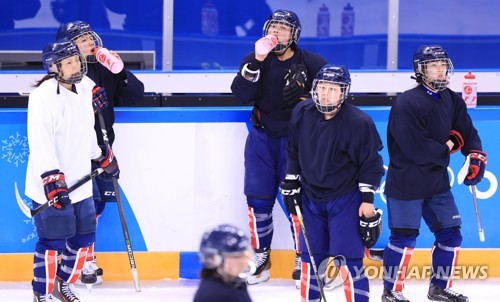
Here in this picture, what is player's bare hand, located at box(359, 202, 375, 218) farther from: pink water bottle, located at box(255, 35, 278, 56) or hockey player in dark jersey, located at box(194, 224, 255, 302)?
hockey player in dark jersey, located at box(194, 224, 255, 302)

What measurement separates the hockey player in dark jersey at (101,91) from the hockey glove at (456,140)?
1.55 meters

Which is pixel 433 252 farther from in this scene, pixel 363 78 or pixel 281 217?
pixel 363 78

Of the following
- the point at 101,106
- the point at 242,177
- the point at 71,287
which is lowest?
the point at 71,287

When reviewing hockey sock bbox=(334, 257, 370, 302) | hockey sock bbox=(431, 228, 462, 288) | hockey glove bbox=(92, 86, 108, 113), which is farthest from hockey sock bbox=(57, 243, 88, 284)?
hockey sock bbox=(431, 228, 462, 288)

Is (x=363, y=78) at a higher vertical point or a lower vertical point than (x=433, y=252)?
higher

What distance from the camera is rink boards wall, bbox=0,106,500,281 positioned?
5.67 meters

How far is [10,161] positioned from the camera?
559 centimetres

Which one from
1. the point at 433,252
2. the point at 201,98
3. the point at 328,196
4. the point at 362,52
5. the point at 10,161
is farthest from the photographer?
the point at 362,52

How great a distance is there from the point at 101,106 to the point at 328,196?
1.29 m

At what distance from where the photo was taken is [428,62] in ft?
16.5

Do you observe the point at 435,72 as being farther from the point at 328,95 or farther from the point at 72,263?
the point at 72,263

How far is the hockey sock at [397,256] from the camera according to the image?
5117 millimetres

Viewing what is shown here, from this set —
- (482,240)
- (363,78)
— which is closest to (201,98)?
(363,78)

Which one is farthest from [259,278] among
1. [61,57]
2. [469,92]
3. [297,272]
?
[469,92]
